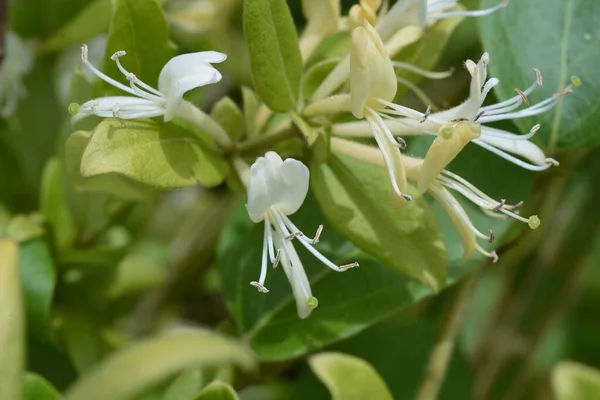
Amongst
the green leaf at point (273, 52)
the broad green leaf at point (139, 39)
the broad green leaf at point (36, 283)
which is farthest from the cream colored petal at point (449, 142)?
the broad green leaf at point (36, 283)

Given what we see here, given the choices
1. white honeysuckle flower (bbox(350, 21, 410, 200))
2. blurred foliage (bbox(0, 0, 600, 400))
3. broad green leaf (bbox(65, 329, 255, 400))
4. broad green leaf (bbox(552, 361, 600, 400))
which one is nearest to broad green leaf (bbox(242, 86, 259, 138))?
blurred foliage (bbox(0, 0, 600, 400))

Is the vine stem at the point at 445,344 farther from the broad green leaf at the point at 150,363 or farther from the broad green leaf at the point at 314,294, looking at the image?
the broad green leaf at the point at 150,363

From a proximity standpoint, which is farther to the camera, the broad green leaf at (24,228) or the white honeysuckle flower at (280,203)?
the broad green leaf at (24,228)

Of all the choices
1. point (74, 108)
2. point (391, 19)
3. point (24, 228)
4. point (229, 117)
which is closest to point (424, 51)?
point (391, 19)

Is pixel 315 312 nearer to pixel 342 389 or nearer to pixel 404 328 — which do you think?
pixel 342 389

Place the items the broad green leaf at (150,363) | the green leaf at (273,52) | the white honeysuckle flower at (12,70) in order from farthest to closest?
the white honeysuckle flower at (12,70) → the green leaf at (273,52) → the broad green leaf at (150,363)

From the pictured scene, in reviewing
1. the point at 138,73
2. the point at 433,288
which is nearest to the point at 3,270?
the point at 138,73
